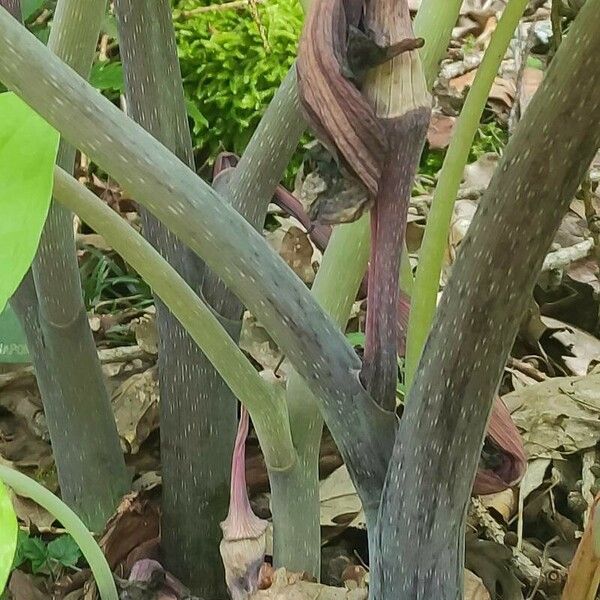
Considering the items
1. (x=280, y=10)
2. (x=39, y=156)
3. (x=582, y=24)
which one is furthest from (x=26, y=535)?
(x=280, y=10)

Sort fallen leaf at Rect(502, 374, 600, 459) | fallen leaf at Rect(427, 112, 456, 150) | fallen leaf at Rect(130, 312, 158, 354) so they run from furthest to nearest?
fallen leaf at Rect(427, 112, 456, 150), fallen leaf at Rect(130, 312, 158, 354), fallen leaf at Rect(502, 374, 600, 459)

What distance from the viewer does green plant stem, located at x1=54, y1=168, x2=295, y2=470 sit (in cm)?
47

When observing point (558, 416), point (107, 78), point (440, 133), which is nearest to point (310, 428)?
point (558, 416)

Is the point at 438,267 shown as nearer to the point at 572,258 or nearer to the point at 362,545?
the point at 362,545

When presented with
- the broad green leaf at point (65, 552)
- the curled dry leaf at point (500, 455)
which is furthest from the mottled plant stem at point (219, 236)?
the broad green leaf at point (65, 552)

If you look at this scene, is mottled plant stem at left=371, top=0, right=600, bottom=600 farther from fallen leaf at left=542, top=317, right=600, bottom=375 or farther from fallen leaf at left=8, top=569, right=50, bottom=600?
fallen leaf at left=542, top=317, right=600, bottom=375

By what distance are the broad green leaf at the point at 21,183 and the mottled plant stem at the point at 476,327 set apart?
0.18 meters

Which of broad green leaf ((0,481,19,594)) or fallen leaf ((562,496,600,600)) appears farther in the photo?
fallen leaf ((562,496,600,600))

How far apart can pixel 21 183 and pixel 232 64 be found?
1000mm

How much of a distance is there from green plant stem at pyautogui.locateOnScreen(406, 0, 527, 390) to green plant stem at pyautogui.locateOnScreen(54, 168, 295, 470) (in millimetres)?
92

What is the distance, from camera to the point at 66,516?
0.53m

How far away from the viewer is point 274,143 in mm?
616

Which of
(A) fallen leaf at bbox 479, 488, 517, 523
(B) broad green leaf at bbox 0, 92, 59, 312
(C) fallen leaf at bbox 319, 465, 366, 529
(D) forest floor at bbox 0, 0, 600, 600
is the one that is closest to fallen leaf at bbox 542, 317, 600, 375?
(D) forest floor at bbox 0, 0, 600, 600

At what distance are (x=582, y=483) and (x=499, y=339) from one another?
1.54ft
